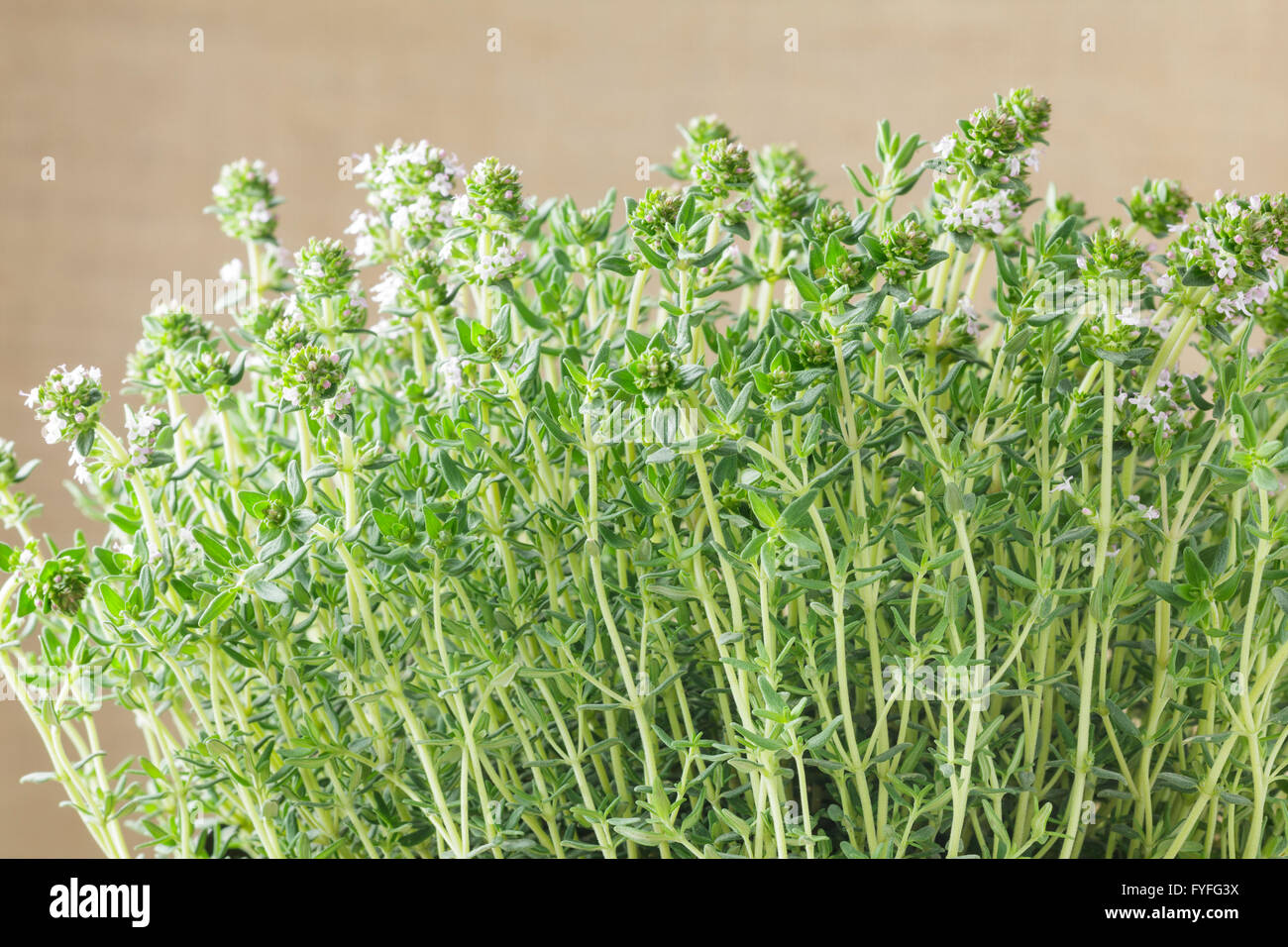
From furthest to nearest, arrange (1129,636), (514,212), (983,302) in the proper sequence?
1. (983,302)
2. (1129,636)
3. (514,212)

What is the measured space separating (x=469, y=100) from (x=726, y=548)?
69.2 inches

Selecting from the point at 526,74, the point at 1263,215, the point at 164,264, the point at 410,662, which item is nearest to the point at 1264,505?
the point at 1263,215

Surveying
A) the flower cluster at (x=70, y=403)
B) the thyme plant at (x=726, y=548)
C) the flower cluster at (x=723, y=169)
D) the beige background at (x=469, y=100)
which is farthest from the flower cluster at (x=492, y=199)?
the beige background at (x=469, y=100)

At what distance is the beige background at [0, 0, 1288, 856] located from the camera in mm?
2066

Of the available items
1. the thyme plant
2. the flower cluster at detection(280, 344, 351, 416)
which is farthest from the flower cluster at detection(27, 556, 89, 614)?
the flower cluster at detection(280, 344, 351, 416)

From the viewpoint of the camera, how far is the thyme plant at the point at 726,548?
69 centimetres

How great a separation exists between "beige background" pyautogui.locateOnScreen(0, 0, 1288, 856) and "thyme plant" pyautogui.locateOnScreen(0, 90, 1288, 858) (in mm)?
1368

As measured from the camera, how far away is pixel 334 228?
228cm

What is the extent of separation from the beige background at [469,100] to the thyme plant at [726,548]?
137 cm

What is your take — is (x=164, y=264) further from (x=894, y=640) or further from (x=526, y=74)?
(x=894, y=640)

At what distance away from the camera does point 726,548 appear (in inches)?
27.1

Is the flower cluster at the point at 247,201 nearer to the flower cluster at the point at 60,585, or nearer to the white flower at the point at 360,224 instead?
the white flower at the point at 360,224
